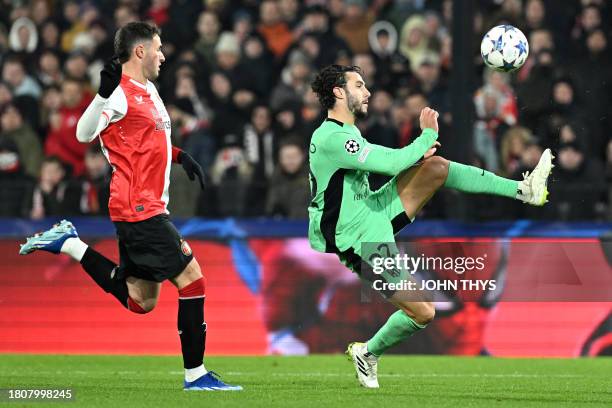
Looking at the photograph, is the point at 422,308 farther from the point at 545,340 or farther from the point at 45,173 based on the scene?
the point at 45,173

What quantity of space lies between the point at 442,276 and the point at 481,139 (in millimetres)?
1191

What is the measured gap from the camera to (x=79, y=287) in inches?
452

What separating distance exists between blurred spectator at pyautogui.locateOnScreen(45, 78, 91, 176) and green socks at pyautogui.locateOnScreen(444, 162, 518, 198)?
563 centimetres

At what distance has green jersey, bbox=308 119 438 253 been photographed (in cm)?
798

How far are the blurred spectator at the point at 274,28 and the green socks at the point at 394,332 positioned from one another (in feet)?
22.6

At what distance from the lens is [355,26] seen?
14.7 meters

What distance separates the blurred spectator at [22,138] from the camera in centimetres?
1345

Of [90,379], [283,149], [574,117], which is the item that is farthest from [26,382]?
[574,117]

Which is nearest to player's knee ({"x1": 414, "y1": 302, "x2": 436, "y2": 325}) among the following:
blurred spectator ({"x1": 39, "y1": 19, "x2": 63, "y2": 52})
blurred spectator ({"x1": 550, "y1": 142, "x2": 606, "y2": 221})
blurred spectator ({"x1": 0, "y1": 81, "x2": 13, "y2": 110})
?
blurred spectator ({"x1": 550, "y1": 142, "x2": 606, "y2": 221})

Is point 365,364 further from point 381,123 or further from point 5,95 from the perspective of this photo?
point 5,95

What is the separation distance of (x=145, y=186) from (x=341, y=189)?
1.18 metres

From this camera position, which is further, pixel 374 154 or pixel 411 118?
pixel 411 118

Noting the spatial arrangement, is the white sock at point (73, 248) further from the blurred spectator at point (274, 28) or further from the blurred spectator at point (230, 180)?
the blurred spectator at point (274, 28)

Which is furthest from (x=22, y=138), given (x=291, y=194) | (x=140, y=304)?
(x=140, y=304)
